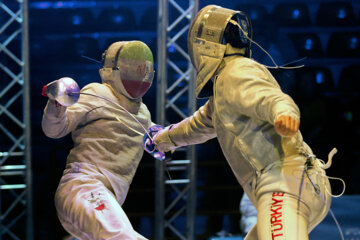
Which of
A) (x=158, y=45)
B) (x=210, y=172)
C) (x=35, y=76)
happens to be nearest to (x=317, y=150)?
(x=210, y=172)

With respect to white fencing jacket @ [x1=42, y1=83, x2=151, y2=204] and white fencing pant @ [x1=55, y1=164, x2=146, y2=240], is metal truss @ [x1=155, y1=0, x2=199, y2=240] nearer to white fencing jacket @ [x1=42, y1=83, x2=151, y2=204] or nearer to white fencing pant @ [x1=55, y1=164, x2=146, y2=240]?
white fencing jacket @ [x1=42, y1=83, x2=151, y2=204]

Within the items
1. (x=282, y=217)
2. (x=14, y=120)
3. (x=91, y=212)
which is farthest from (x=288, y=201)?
(x=14, y=120)

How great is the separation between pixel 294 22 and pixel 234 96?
290 cm

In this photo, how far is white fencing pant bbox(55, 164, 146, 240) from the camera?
238cm

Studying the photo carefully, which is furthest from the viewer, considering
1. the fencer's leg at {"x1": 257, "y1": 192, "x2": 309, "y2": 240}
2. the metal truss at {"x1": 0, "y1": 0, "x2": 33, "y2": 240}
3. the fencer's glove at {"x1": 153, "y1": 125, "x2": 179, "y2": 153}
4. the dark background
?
the dark background

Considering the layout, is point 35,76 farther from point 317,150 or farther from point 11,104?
point 317,150

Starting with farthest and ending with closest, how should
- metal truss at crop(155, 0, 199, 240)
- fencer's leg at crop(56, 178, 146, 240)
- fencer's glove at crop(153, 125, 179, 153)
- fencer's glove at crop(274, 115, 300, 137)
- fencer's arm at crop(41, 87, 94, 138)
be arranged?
metal truss at crop(155, 0, 199, 240)
fencer's glove at crop(153, 125, 179, 153)
fencer's arm at crop(41, 87, 94, 138)
fencer's leg at crop(56, 178, 146, 240)
fencer's glove at crop(274, 115, 300, 137)

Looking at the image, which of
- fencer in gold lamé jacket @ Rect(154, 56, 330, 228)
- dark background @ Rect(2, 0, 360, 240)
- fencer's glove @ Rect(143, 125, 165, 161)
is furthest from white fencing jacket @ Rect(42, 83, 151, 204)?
dark background @ Rect(2, 0, 360, 240)

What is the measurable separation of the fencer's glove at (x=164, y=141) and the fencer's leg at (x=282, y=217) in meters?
0.75

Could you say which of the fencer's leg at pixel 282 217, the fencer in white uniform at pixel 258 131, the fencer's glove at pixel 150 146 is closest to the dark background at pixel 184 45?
the fencer's glove at pixel 150 146

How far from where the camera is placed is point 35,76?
173 inches

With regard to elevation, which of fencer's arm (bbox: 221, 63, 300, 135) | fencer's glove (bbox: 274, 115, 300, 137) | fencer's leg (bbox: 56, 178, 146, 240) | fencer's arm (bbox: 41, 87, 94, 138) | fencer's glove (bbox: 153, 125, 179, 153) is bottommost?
fencer's leg (bbox: 56, 178, 146, 240)

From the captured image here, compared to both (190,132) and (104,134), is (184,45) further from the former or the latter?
(190,132)

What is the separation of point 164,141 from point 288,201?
0.87 metres
